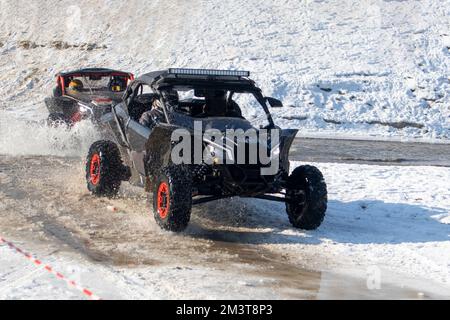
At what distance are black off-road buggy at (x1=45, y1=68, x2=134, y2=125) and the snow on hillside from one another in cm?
720

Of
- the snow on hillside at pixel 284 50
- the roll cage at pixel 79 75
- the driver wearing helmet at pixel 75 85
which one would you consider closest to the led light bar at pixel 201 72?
the roll cage at pixel 79 75

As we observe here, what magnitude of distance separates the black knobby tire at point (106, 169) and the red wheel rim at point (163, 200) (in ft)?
5.89

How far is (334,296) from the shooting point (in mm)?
6312

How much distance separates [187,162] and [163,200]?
0.54 metres

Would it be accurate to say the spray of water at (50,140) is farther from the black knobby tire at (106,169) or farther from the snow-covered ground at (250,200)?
the black knobby tire at (106,169)

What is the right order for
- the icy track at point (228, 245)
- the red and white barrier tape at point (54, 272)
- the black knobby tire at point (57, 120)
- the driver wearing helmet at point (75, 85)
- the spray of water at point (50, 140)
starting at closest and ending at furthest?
the red and white barrier tape at point (54, 272)
the icy track at point (228, 245)
the spray of water at point (50, 140)
the black knobby tire at point (57, 120)
the driver wearing helmet at point (75, 85)

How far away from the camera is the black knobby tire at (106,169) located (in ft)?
33.9

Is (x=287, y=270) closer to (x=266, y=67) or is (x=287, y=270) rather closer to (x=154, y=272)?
(x=154, y=272)

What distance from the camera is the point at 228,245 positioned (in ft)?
27.0

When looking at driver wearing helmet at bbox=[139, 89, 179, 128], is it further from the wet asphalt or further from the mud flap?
the wet asphalt

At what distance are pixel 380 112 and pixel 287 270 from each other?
1667cm

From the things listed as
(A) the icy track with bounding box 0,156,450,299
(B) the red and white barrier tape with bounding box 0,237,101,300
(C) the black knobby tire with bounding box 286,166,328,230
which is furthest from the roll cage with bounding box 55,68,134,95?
(B) the red and white barrier tape with bounding box 0,237,101,300

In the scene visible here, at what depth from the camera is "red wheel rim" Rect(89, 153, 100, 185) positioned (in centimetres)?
1050
